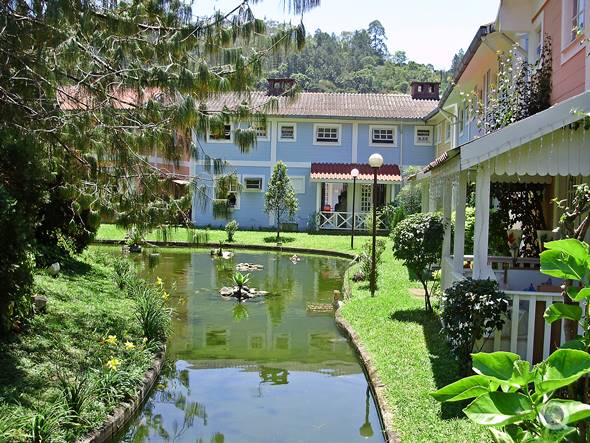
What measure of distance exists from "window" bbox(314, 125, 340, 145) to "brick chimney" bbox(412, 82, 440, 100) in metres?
5.09

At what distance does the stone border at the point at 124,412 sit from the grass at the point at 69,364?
0.23 ft

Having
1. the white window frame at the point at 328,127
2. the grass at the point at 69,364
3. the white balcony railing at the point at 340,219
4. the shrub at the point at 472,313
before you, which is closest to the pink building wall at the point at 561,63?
the shrub at the point at 472,313

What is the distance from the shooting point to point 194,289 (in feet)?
48.9

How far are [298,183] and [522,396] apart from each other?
29462mm

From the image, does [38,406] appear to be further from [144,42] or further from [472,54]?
[472,54]

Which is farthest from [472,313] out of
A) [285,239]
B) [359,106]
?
[359,106]

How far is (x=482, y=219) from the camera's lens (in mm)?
6852

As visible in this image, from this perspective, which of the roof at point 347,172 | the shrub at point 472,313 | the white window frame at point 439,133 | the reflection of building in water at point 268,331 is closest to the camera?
the shrub at point 472,313

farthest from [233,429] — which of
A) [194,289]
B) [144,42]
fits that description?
[194,289]

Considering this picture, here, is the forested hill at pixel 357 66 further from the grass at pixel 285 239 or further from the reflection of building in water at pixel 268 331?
the reflection of building in water at pixel 268 331

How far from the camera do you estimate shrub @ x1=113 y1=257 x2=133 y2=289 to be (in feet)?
39.6

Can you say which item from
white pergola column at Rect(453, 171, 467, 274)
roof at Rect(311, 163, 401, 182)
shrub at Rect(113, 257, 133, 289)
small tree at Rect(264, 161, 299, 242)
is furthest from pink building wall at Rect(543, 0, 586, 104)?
roof at Rect(311, 163, 401, 182)

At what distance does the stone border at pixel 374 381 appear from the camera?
5.74 m

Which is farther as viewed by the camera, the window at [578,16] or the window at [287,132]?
the window at [287,132]
